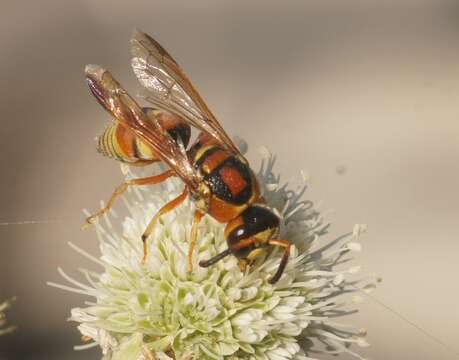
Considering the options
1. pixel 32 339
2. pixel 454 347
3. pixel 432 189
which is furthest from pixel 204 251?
pixel 432 189

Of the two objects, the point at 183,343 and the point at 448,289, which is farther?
the point at 448,289

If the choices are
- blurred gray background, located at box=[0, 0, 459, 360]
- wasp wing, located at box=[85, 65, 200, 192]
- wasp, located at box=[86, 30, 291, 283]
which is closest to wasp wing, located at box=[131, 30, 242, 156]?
wasp, located at box=[86, 30, 291, 283]

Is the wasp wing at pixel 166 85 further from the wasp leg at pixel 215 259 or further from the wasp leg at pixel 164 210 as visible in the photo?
the wasp leg at pixel 215 259

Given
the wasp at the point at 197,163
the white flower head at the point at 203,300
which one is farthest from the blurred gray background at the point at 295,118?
the wasp at the point at 197,163

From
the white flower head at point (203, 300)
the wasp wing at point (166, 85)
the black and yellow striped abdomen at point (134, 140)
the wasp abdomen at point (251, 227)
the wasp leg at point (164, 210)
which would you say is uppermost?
the wasp wing at point (166, 85)

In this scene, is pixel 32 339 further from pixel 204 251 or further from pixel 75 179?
pixel 204 251

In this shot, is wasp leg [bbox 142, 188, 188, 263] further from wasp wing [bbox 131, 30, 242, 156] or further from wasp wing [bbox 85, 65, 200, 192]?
wasp wing [bbox 131, 30, 242, 156]
